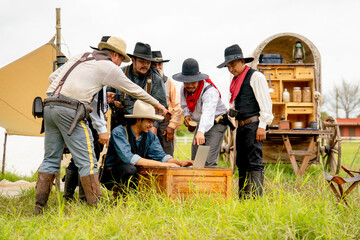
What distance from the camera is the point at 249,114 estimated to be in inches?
169

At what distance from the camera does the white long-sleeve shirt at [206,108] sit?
4.31 metres

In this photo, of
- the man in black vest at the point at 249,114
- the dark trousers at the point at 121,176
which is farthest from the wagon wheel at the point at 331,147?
the dark trousers at the point at 121,176

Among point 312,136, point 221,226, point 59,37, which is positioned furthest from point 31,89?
point 221,226

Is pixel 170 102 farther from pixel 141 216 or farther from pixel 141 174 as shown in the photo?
pixel 141 216

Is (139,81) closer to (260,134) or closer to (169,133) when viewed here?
(169,133)

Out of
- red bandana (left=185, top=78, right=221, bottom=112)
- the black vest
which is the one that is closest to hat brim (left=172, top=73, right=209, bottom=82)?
red bandana (left=185, top=78, right=221, bottom=112)

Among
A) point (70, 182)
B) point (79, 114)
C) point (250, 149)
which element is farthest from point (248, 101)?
point (70, 182)

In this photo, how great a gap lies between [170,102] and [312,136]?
106 inches

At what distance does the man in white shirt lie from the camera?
438 cm

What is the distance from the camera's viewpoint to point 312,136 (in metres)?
6.64

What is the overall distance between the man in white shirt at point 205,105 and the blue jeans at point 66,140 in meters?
1.21

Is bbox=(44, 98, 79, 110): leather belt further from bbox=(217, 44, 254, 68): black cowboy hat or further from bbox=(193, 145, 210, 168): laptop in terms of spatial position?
bbox=(217, 44, 254, 68): black cowboy hat

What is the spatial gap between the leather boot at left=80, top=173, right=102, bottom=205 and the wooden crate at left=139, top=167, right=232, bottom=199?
1.71 feet

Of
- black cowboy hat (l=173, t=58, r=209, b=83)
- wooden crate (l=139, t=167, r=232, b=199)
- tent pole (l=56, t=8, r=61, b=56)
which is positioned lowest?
wooden crate (l=139, t=167, r=232, b=199)
